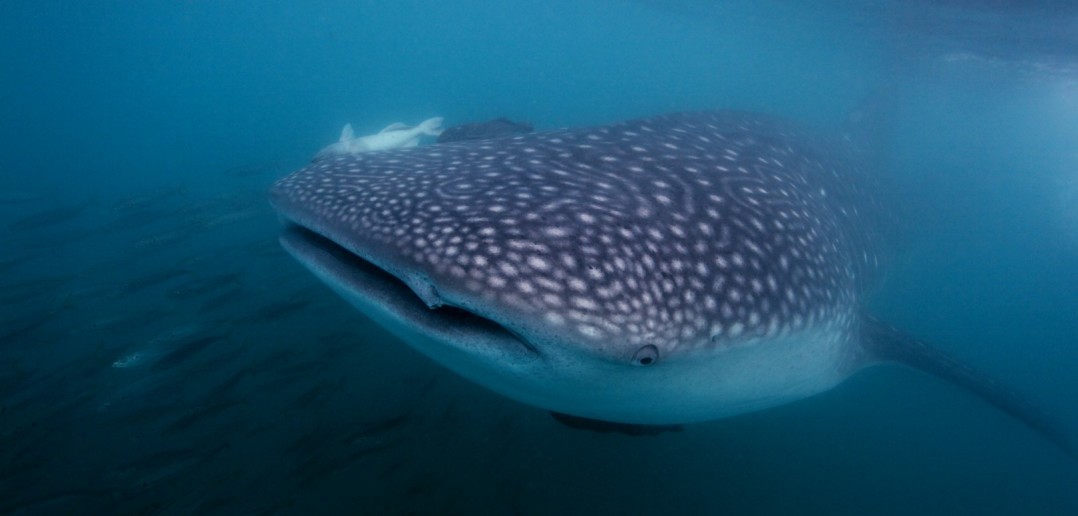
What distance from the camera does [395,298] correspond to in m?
2.16

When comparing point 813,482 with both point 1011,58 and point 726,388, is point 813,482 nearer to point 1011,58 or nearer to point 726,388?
point 726,388

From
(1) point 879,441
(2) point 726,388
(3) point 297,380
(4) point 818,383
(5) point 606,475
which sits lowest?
(1) point 879,441

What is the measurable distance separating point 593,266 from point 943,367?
4.61m

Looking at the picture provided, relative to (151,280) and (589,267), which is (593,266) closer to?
(589,267)

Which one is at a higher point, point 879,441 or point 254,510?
point 254,510

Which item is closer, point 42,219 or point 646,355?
point 646,355

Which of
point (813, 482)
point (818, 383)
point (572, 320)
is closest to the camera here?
point (572, 320)

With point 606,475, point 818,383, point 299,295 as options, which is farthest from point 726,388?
point 299,295

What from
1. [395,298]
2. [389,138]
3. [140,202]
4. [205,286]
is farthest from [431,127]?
[395,298]

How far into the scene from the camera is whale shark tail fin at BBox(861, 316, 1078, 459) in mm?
4508

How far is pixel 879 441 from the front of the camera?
Answer: 24.8ft

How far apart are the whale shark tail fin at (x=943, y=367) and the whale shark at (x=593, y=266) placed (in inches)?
34.6


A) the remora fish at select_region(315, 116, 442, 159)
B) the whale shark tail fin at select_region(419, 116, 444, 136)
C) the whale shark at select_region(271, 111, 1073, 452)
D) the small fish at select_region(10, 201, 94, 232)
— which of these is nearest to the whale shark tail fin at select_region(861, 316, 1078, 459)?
the whale shark at select_region(271, 111, 1073, 452)

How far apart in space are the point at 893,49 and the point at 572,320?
115ft
